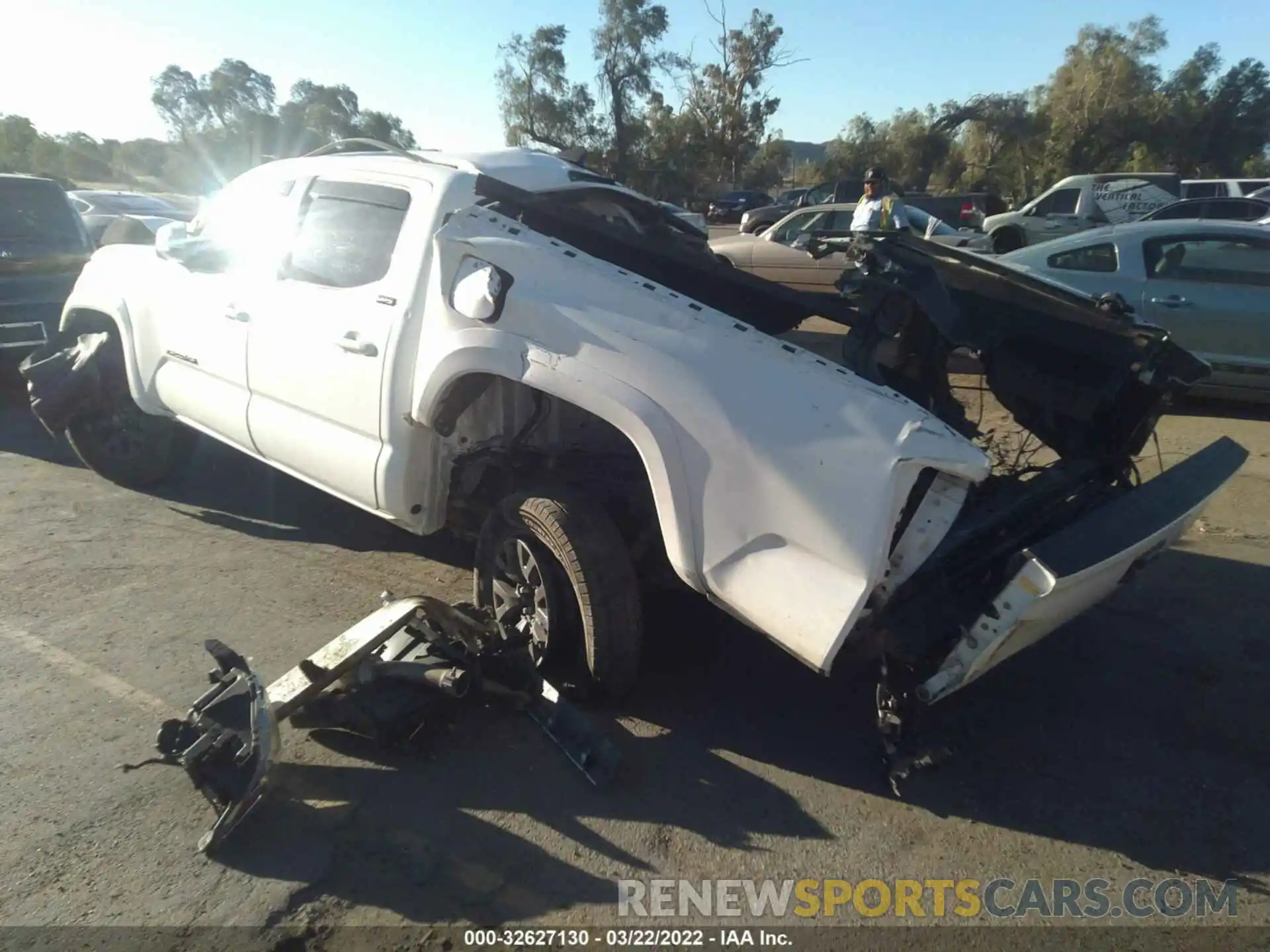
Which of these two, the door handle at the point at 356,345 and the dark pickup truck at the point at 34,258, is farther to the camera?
the dark pickup truck at the point at 34,258

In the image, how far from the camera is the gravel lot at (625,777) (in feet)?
8.69

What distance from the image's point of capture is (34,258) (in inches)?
333

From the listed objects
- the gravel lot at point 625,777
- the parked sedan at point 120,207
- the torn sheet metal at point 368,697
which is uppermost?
the parked sedan at point 120,207

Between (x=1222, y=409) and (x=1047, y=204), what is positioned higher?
(x=1047, y=204)

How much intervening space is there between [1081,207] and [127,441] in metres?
15.8

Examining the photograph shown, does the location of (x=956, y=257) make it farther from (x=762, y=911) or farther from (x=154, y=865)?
(x=154, y=865)

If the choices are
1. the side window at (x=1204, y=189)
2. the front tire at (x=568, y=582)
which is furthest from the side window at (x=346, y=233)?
the side window at (x=1204, y=189)

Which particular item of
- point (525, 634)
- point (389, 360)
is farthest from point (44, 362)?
point (525, 634)

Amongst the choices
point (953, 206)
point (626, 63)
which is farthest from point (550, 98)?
point (953, 206)

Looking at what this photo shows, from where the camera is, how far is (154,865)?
2695 mm

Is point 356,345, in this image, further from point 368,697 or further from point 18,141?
point 18,141

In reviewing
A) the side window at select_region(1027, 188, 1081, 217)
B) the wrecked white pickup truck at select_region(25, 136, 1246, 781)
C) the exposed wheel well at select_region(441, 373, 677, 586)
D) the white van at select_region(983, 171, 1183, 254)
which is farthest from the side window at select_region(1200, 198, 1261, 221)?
the exposed wheel well at select_region(441, 373, 677, 586)

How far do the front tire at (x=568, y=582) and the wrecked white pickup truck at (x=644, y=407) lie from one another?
0.03ft

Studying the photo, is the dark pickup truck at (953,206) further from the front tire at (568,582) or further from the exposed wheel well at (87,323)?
the front tire at (568,582)
